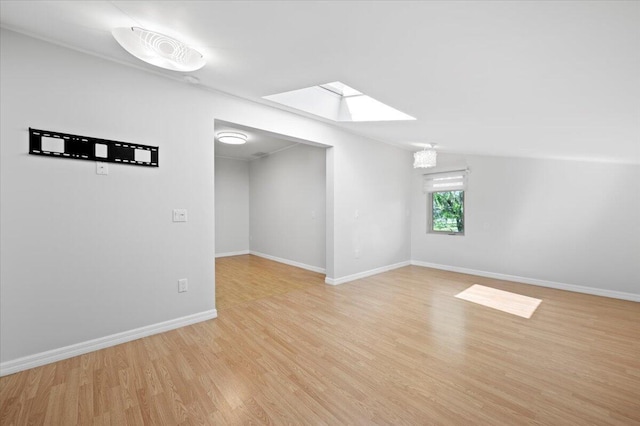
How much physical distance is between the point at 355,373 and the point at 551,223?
13.7ft

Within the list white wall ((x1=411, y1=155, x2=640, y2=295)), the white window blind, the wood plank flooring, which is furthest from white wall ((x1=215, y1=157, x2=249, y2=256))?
white wall ((x1=411, y1=155, x2=640, y2=295))

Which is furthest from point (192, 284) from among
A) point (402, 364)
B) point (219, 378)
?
point (402, 364)

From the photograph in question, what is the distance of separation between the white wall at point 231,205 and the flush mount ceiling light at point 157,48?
502 cm

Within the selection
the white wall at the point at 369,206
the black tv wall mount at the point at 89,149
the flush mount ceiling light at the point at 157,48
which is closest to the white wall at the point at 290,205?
the white wall at the point at 369,206

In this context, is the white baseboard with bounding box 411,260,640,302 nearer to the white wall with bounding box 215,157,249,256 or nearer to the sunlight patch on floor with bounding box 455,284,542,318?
the sunlight patch on floor with bounding box 455,284,542,318

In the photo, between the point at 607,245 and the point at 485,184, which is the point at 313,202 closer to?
the point at 485,184

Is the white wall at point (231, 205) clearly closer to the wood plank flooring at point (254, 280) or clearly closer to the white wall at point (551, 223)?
the wood plank flooring at point (254, 280)

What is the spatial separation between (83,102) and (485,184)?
566cm

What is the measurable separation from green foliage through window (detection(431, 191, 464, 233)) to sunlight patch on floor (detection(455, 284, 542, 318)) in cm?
151

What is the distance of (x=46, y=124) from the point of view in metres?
2.12

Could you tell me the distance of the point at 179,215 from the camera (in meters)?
2.79

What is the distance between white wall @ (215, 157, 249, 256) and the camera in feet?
22.5

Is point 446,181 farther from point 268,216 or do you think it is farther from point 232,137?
point 232,137

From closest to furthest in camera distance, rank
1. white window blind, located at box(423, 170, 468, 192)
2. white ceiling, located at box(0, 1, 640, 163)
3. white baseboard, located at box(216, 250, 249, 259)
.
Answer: white ceiling, located at box(0, 1, 640, 163)
white window blind, located at box(423, 170, 468, 192)
white baseboard, located at box(216, 250, 249, 259)
